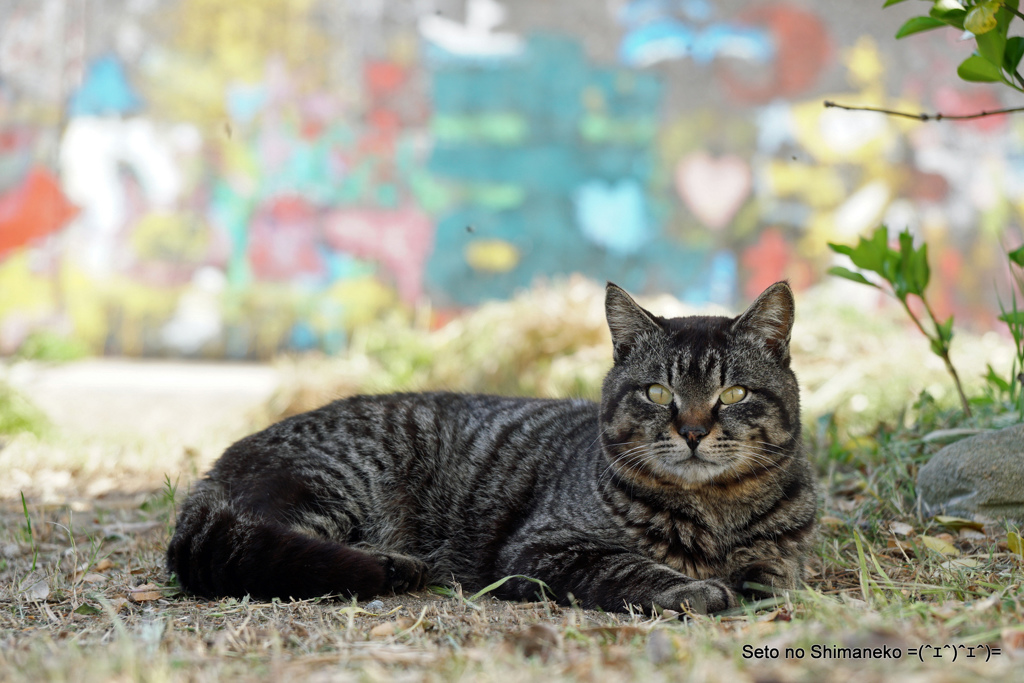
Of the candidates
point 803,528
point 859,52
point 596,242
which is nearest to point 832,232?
point 859,52

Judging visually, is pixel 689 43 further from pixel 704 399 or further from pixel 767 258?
pixel 704 399

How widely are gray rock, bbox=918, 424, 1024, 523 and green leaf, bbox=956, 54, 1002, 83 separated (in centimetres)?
127

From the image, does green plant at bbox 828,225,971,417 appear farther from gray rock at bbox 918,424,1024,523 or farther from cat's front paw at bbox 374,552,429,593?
cat's front paw at bbox 374,552,429,593

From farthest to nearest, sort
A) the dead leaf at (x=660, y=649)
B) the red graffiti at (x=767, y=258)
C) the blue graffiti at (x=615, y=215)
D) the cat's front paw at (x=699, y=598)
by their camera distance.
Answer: the red graffiti at (x=767, y=258) → the blue graffiti at (x=615, y=215) → the cat's front paw at (x=699, y=598) → the dead leaf at (x=660, y=649)

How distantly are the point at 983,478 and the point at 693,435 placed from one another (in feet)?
4.17

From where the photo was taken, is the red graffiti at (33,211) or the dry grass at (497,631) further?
the red graffiti at (33,211)

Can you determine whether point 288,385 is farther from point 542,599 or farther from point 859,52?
point 859,52

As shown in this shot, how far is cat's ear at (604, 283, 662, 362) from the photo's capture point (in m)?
2.83

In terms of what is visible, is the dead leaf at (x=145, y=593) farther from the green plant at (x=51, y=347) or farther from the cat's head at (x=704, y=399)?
the green plant at (x=51, y=347)

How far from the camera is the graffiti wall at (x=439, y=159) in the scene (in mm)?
8531

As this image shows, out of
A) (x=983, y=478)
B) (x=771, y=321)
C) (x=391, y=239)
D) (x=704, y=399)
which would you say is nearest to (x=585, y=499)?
(x=704, y=399)

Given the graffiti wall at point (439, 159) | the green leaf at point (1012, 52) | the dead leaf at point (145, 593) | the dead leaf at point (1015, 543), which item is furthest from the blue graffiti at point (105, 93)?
the dead leaf at point (1015, 543)

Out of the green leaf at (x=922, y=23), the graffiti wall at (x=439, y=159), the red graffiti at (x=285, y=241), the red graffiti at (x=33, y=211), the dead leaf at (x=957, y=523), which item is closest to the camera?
the green leaf at (x=922, y=23)

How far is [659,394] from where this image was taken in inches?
106
